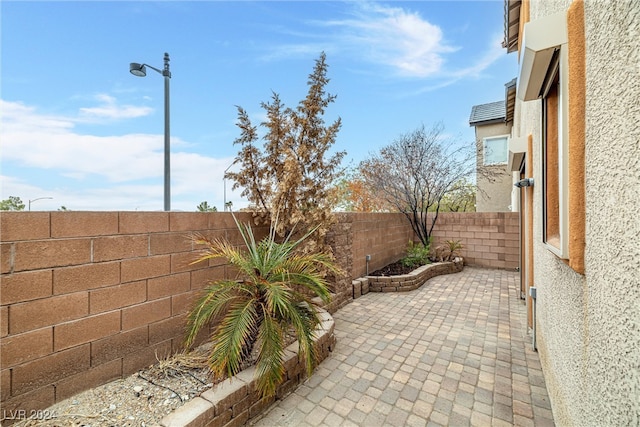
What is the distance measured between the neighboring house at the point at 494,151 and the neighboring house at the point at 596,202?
40.8 ft

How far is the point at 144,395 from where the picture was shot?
8.47 feet

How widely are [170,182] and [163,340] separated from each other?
5125 millimetres

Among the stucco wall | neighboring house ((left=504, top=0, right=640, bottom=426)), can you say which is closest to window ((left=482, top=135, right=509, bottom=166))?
the stucco wall

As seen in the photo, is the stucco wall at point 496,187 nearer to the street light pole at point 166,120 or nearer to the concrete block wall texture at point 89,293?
the street light pole at point 166,120

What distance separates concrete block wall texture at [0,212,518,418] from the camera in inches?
86.4

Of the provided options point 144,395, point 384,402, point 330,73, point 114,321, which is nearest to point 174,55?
point 330,73

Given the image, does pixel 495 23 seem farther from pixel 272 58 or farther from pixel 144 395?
pixel 144 395

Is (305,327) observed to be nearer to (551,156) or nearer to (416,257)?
(551,156)

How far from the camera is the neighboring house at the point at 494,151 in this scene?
42.9 feet

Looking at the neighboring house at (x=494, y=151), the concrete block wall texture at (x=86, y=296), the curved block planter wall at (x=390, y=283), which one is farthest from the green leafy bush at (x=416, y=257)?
the concrete block wall texture at (x=86, y=296)

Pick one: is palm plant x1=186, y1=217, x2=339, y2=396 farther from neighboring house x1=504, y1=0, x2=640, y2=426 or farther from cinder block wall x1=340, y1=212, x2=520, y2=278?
cinder block wall x1=340, y1=212, x2=520, y2=278

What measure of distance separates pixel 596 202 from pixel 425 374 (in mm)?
2990

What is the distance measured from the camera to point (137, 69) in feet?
23.6

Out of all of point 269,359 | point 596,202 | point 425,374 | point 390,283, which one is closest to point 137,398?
point 269,359
